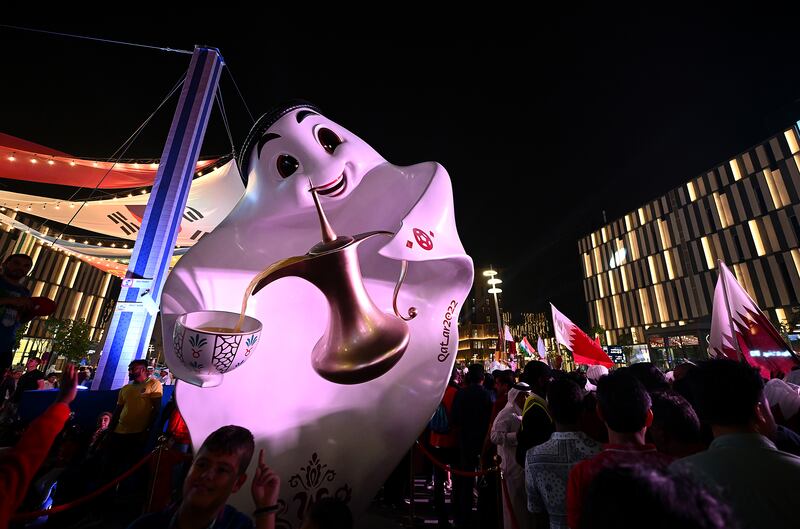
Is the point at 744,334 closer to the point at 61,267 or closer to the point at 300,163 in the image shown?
the point at 300,163

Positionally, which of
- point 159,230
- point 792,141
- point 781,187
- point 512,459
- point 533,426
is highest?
point 792,141

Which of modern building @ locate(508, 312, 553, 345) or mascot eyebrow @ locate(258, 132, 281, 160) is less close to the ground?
modern building @ locate(508, 312, 553, 345)

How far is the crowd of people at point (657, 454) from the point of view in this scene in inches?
23.8

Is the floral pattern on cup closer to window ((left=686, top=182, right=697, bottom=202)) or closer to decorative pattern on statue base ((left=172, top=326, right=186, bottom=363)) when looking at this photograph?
decorative pattern on statue base ((left=172, top=326, right=186, bottom=363))

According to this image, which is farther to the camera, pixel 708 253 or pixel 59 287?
pixel 59 287

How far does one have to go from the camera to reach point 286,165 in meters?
2.34

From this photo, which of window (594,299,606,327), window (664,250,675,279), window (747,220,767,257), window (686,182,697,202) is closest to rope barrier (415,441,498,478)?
window (747,220,767,257)

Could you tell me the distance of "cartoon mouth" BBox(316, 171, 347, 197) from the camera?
90.7 inches

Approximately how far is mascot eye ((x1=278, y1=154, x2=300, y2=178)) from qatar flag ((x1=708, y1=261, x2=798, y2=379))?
546 cm

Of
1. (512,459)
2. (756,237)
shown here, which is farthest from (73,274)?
(756,237)

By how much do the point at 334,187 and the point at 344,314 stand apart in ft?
2.89

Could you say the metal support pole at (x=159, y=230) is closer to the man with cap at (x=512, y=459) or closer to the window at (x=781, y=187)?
the man with cap at (x=512, y=459)

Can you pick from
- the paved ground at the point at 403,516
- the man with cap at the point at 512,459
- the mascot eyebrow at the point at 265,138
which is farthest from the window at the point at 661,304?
the mascot eyebrow at the point at 265,138

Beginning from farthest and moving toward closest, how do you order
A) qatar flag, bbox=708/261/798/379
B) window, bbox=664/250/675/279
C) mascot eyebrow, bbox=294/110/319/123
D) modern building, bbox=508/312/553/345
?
modern building, bbox=508/312/553/345
window, bbox=664/250/675/279
qatar flag, bbox=708/261/798/379
mascot eyebrow, bbox=294/110/319/123
